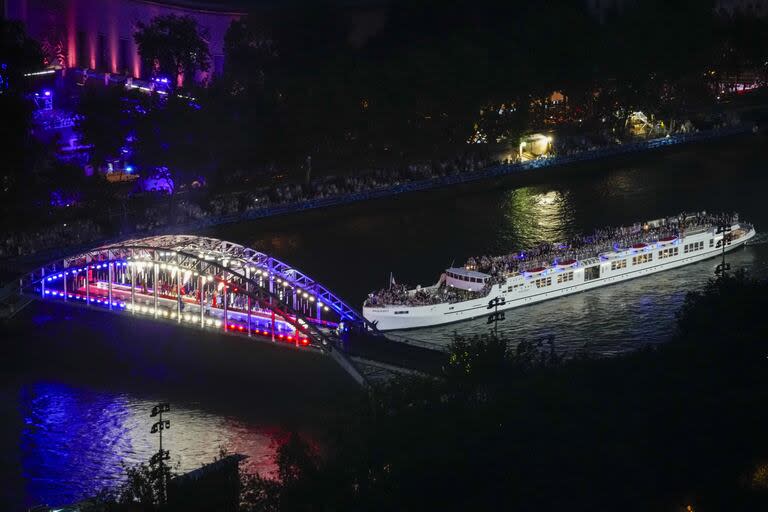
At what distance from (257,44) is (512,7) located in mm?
28111

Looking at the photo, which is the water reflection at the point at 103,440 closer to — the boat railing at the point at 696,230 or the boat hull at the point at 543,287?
Answer: the boat hull at the point at 543,287

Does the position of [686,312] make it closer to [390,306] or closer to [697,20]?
[390,306]

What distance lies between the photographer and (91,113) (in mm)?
77438

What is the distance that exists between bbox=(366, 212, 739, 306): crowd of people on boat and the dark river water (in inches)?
62.5

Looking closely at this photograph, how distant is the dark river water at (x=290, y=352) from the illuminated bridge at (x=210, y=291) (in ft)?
4.07

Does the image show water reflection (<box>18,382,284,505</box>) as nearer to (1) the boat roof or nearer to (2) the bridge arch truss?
(2) the bridge arch truss

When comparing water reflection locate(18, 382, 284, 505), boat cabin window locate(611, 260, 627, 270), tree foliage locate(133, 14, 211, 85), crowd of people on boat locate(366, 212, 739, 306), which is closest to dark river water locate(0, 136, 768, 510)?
water reflection locate(18, 382, 284, 505)

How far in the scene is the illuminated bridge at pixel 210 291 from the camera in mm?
49312

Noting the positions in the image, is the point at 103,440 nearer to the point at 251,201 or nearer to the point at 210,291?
the point at 210,291

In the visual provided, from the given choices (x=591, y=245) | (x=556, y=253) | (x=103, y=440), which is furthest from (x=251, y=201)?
(x=103, y=440)

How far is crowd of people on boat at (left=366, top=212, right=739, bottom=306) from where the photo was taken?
186ft

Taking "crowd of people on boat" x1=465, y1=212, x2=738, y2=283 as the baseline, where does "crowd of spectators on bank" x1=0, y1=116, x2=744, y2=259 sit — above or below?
above

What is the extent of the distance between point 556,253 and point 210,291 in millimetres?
15761

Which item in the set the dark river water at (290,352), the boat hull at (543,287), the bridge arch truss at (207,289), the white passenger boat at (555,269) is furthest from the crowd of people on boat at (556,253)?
the bridge arch truss at (207,289)
